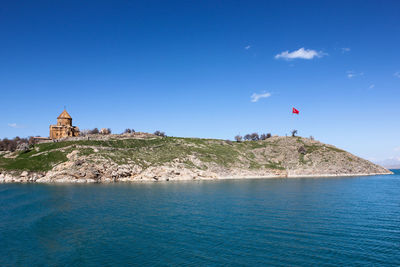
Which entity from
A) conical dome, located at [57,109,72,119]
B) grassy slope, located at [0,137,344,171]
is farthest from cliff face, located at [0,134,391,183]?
conical dome, located at [57,109,72,119]

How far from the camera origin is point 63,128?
479 feet

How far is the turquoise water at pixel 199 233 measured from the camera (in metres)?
26.6

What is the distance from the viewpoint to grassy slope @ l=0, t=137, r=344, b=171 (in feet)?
364

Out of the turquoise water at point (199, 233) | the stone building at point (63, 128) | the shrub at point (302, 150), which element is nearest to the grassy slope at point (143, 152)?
the shrub at point (302, 150)

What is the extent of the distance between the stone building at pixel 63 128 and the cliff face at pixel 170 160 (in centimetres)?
1917

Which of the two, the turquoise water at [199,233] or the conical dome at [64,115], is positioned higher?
the conical dome at [64,115]

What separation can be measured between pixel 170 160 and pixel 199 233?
89291 millimetres

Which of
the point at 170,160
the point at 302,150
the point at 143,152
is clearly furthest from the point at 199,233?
the point at 302,150

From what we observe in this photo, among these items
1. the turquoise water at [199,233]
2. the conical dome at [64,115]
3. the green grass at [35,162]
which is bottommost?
the turquoise water at [199,233]

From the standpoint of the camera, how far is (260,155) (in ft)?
527

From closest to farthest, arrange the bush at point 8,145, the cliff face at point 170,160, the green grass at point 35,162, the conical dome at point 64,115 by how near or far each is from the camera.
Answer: the green grass at point 35,162, the cliff face at point 170,160, the bush at point 8,145, the conical dome at point 64,115

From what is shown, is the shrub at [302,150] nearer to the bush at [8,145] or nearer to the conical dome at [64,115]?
the conical dome at [64,115]

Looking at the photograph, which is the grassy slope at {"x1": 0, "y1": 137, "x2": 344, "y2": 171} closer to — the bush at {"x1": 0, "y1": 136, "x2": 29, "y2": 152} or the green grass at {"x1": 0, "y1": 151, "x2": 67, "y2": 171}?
the green grass at {"x1": 0, "y1": 151, "x2": 67, "y2": 171}

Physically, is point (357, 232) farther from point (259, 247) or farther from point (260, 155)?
point (260, 155)
